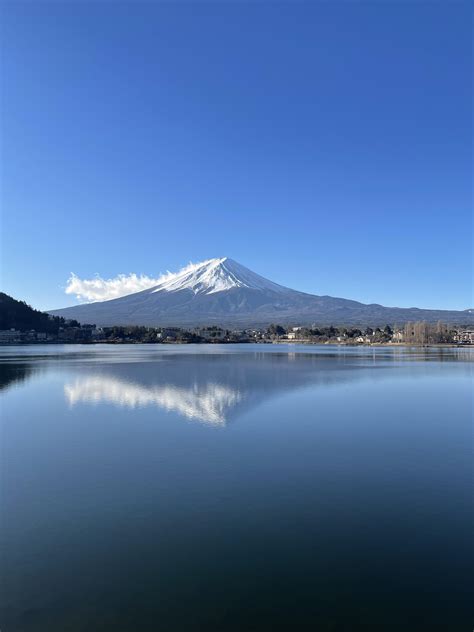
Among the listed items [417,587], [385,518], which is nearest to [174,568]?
[417,587]

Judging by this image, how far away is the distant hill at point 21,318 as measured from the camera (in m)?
69.4

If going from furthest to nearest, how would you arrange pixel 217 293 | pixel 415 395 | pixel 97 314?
pixel 217 293 < pixel 97 314 < pixel 415 395

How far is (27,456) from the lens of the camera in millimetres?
6809

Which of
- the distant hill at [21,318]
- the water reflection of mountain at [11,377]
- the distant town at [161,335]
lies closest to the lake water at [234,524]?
the water reflection of mountain at [11,377]

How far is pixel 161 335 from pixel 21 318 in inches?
837

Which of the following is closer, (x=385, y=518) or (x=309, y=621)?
(x=309, y=621)

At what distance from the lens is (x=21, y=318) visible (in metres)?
71.5

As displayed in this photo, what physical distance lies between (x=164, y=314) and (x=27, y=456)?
420 ft

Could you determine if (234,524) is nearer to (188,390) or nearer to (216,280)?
(188,390)

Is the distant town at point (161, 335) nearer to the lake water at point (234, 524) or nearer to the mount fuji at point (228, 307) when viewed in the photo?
the mount fuji at point (228, 307)

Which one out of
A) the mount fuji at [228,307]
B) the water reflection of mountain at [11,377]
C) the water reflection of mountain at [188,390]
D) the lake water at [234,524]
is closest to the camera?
the lake water at [234,524]

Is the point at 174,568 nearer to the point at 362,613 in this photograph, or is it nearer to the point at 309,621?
the point at 309,621

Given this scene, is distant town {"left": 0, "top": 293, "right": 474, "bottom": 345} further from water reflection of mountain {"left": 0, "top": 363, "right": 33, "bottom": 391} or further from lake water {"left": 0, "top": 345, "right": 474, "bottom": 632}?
lake water {"left": 0, "top": 345, "right": 474, "bottom": 632}

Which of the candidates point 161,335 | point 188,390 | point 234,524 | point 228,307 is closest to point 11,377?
point 188,390
